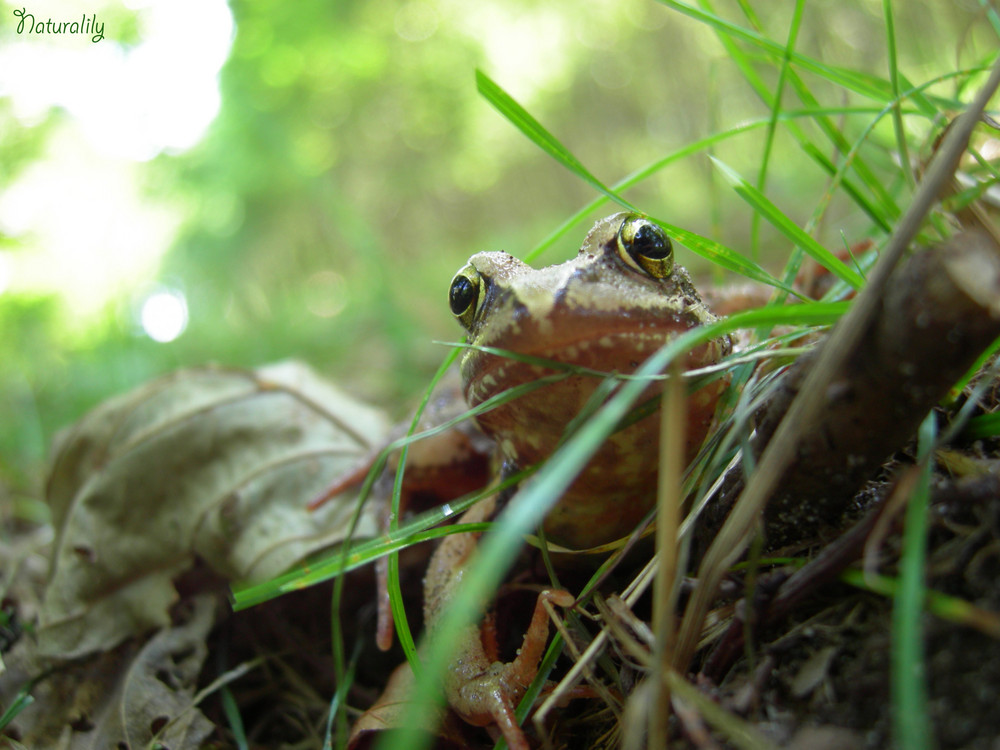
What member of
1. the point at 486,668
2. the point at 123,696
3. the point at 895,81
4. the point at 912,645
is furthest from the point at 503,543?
the point at 123,696

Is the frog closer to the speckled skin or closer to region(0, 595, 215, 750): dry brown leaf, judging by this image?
the speckled skin

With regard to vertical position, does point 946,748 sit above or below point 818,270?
below

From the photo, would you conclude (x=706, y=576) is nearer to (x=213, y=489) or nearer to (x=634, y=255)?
(x=634, y=255)

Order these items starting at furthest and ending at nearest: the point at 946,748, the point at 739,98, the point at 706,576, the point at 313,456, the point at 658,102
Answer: the point at 658,102, the point at 739,98, the point at 313,456, the point at 706,576, the point at 946,748

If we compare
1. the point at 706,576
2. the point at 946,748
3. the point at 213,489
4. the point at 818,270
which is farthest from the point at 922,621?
the point at 213,489

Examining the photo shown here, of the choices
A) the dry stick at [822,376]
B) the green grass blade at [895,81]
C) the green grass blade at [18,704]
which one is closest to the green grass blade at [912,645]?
the dry stick at [822,376]

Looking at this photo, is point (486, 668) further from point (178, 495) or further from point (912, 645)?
point (178, 495)

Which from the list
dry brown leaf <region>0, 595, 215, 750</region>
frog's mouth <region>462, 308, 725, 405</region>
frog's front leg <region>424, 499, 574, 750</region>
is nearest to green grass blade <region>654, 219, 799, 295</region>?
frog's mouth <region>462, 308, 725, 405</region>
